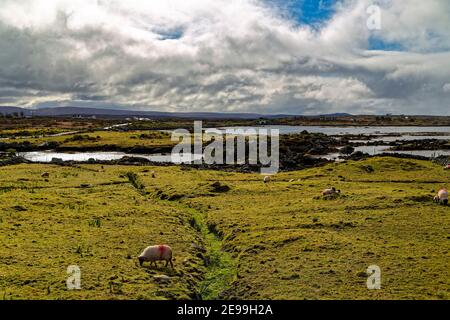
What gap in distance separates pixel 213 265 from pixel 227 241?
484 cm

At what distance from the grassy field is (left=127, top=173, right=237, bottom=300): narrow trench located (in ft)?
0.41

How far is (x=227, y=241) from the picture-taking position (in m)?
33.7

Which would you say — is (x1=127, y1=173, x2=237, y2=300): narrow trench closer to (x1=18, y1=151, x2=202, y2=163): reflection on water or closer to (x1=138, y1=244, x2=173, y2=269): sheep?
(x1=138, y1=244, x2=173, y2=269): sheep

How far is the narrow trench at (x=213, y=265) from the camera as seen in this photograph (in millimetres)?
24672

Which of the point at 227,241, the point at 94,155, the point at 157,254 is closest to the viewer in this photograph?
the point at 157,254

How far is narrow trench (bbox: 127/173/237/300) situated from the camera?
80.9 feet

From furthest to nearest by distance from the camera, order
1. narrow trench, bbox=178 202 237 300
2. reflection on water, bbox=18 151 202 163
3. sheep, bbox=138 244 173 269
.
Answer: reflection on water, bbox=18 151 202 163
sheep, bbox=138 244 173 269
narrow trench, bbox=178 202 237 300

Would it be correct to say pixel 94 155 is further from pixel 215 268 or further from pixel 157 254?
pixel 157 254

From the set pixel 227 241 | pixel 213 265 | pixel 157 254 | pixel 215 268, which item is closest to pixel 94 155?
pixel 227 241

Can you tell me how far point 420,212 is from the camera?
37.9 meters

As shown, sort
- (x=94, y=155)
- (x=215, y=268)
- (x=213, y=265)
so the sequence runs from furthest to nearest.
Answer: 1. (x=94, y=155)
2. (x=213, y=265)
3. (x=215, y=268)

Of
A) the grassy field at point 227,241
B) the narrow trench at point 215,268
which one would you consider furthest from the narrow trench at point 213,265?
the grassy field at point 227,241

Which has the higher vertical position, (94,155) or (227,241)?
(94,155)

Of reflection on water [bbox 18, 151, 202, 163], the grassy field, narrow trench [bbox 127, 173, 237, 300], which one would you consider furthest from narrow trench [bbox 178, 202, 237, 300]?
reflection on water [bbox 18, 151, 202, 163]
